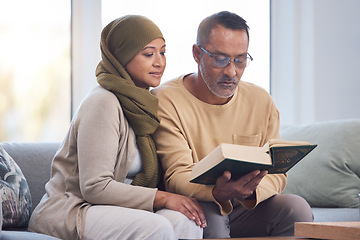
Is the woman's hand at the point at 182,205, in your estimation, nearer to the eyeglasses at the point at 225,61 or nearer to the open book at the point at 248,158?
the open book at the point at 248,158

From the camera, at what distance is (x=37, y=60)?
121 inches

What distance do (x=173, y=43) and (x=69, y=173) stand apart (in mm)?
1707

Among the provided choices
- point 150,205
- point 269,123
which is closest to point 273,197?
point 269,123

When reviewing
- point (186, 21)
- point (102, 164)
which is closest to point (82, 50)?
point (186, 21)

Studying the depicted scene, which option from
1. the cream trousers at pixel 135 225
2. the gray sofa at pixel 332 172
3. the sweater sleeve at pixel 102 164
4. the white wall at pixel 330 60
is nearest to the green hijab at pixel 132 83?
the sweater sleeve at pixel 102 164

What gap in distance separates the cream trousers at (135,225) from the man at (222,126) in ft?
0.47

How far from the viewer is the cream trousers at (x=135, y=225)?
1667 mm

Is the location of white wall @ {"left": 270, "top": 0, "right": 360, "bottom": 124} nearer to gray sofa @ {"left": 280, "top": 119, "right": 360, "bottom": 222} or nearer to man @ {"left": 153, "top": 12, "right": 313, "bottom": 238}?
gray sofa @ {"left": 280, "top": 119, "right": 360, "bottom": 222}

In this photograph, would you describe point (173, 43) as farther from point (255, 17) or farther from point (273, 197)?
point (273, 197)

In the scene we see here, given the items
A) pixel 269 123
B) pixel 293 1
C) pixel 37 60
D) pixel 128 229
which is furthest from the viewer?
pixel 293 1

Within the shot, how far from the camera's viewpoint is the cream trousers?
1.67 meters

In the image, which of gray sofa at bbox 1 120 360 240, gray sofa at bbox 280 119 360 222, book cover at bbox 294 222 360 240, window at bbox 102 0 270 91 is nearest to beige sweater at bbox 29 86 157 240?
gray sofa at bbox 1 120 360 240

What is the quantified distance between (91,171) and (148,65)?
1.55 ft

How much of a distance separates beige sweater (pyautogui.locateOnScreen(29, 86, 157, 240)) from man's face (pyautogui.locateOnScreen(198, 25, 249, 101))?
1.37 ft
